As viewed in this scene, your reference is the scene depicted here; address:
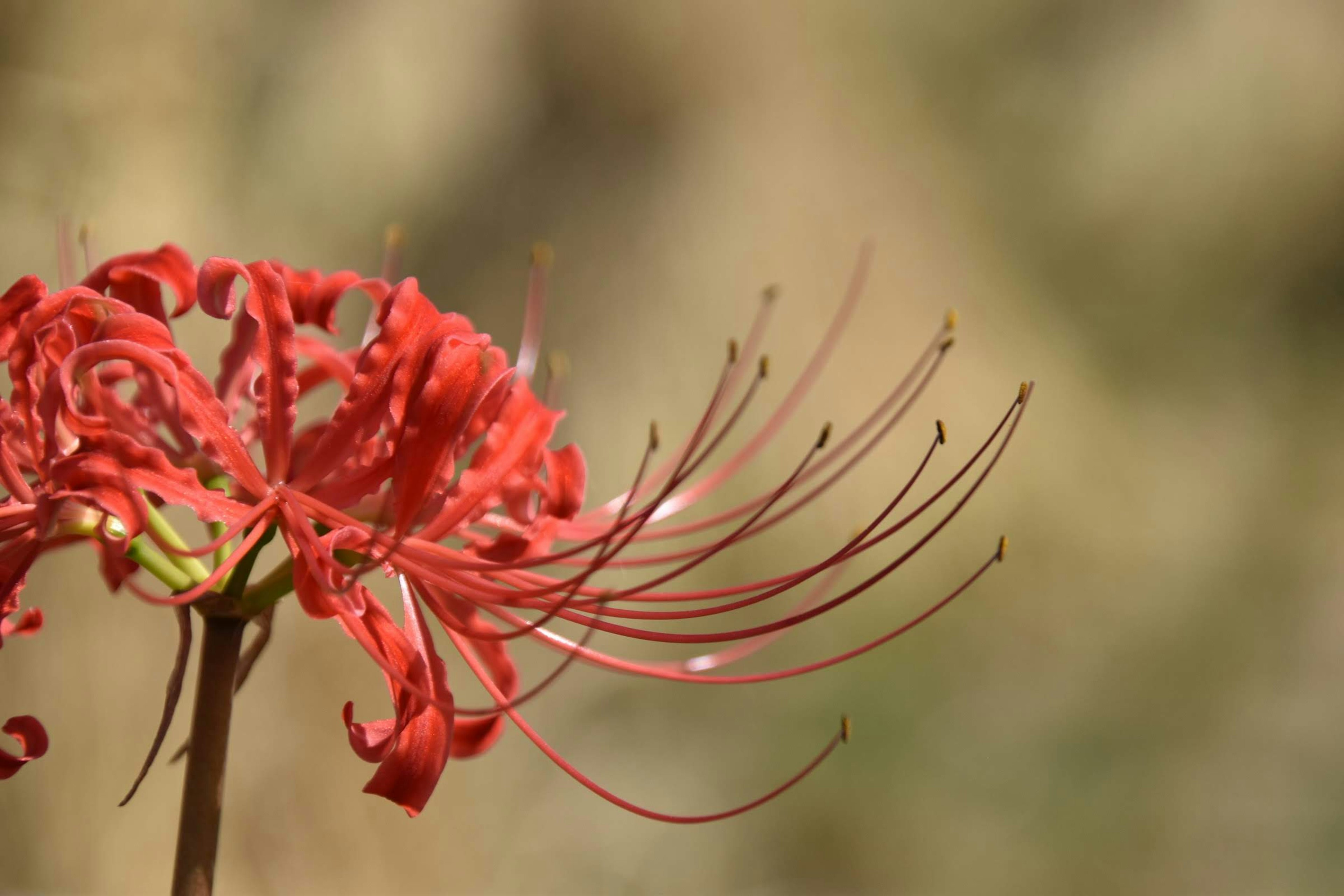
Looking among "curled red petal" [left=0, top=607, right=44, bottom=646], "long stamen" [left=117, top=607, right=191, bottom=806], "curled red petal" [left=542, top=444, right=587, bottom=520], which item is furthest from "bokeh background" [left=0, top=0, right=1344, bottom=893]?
"long stamen" [left=117, top=607, right=191, bottom=806]

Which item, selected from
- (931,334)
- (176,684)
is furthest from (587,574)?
(931,334)

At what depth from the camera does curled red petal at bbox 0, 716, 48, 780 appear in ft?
2.57

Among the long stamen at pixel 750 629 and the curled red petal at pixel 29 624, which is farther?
the curled red petal at pixel 29 624

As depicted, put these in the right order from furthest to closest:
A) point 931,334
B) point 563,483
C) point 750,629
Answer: point 931,334
point 563,483
point 750,629

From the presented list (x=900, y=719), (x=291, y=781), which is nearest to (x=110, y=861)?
(x=291, y=781)

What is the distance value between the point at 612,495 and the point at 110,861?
1.59 metres

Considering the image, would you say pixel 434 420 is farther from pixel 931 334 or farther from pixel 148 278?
pixel 931 334

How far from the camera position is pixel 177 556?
798 mm

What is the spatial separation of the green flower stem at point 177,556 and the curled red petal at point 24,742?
14 centimetres

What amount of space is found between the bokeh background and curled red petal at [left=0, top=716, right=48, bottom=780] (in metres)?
2.29

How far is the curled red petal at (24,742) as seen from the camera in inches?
30.8

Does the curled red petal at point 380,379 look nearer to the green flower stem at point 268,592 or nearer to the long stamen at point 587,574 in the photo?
the green flower stem at point 268,592

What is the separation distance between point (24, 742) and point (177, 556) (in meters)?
0.18

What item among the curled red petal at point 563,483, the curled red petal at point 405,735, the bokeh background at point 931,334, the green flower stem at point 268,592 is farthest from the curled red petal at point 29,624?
the bokeh background at point 931,334
